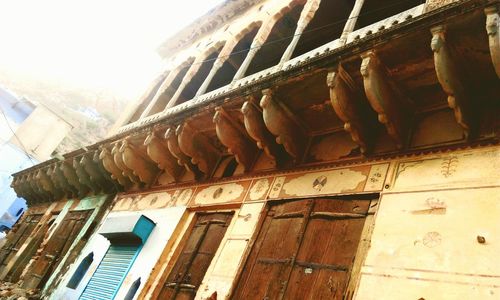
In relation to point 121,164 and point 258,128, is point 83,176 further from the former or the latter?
point 258,128

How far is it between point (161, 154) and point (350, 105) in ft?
12.4

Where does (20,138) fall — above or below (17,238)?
above

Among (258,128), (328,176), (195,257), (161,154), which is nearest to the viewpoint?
(328,176)

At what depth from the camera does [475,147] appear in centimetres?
328

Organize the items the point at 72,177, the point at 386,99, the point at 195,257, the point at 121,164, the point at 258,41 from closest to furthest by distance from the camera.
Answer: the point at 386,99 < the point at 195,257 < the point at 258,41 < the point at 121,164 < the point at 72,177

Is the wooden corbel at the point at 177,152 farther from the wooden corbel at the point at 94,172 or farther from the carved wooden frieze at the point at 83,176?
the carved wooden frieze at the point at 83,176

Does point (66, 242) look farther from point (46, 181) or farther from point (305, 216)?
point (305, 216)

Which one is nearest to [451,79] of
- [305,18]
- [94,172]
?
[305,18]

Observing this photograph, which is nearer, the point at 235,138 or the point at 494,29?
the point at 494,29

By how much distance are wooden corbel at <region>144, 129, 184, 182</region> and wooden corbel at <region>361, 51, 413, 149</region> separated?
396 centimetres

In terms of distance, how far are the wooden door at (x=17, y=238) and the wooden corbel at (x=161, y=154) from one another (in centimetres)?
706

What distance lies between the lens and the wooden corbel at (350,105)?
3850 mm

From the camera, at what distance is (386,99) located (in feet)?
12.3

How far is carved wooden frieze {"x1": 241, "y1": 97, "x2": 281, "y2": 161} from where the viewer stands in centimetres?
474
